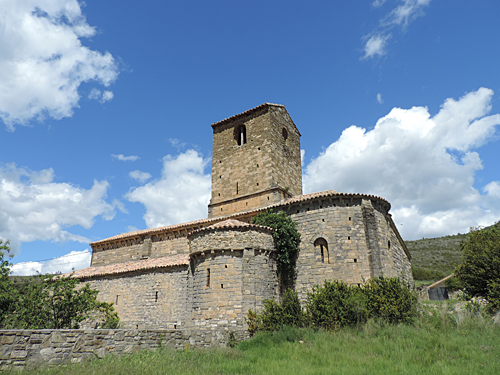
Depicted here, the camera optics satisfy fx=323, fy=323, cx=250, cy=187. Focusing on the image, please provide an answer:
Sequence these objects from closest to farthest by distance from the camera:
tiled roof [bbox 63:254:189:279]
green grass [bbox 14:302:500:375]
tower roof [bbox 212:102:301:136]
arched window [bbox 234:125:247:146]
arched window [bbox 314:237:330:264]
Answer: green grass [bbox 14:302:500:375]
arched window [bbox 314:237:330:264]
tiled roof [bbox 63:254:189:279]
tower roof [bbox 212:102:301:136]
arched window [bbox 234:125:247:146]

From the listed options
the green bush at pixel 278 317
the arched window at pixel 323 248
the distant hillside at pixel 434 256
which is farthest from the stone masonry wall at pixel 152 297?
the distant hillside at pixel 434 256

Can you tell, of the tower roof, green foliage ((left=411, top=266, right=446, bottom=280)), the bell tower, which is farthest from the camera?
green foliage ((left=411, top=266, right=446, bottom=280))

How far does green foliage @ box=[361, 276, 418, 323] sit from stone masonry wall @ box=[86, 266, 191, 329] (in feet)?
28.9

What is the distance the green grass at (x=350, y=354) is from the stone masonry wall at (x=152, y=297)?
20.1 feet

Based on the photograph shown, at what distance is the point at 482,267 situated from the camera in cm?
1698

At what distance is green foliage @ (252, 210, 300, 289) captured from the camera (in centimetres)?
1608

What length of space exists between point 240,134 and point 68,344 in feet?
65.4

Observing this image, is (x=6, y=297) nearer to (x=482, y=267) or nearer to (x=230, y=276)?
(x=230, y=276)

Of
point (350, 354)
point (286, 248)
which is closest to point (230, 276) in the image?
Result: point (286, 248)

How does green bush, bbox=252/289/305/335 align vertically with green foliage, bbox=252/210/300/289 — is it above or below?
below

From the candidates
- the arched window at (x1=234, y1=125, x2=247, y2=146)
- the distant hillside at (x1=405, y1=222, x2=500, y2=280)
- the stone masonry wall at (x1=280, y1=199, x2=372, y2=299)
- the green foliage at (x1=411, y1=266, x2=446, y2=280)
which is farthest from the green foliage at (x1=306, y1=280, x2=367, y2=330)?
the distant hillside at (x1=405, y1=222, x2=500, y2=280)

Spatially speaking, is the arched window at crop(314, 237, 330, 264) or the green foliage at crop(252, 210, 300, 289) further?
the green foliage at crop(252, 210, 300, 289)

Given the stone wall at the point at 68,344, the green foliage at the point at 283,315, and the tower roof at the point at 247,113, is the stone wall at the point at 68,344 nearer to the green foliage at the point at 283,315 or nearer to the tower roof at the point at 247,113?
the green foliage at the point at 283,315

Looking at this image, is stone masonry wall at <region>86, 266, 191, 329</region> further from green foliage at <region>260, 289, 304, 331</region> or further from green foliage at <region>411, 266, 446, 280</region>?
green foliage at <region>411, 266, 446, 280</region>
